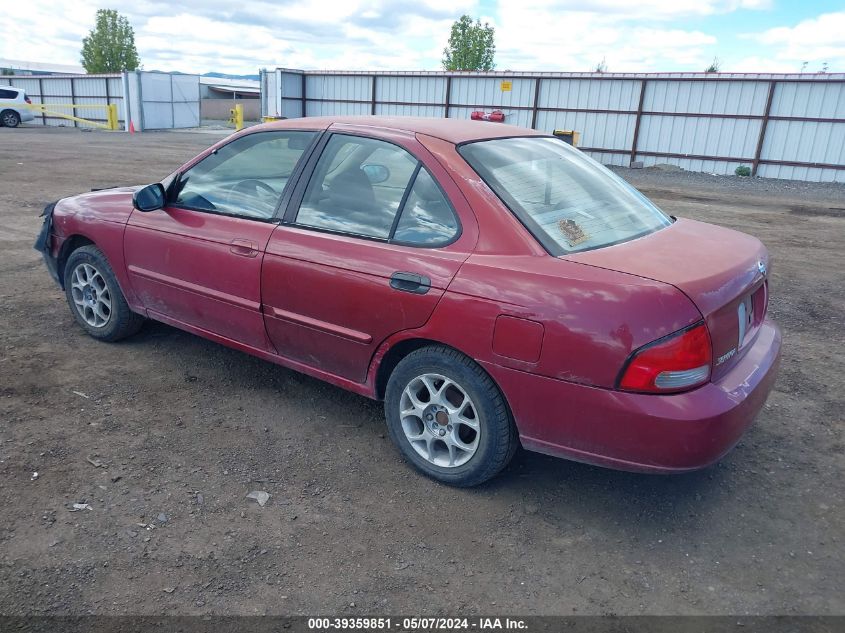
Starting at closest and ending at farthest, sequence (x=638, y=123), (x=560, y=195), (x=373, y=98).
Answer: (x=560, y=195) < (x=638, y=123) < (x=373, y=98)

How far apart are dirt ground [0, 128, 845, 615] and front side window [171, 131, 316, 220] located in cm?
113

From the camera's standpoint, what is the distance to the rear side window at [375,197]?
3.18m

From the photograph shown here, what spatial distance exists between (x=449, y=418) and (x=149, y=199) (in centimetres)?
235

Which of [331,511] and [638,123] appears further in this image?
[638,123]

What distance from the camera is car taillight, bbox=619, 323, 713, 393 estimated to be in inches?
102

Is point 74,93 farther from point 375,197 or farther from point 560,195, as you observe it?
point 560,195

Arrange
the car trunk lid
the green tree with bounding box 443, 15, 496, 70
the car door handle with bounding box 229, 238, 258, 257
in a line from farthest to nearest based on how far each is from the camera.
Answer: the green tree with bounding box 443, 15, 496, 70
the car door handle with bounding box 229, 238, 258, 257
the car trunk lid

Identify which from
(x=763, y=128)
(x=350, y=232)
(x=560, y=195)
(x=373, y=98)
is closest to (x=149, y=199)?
(x=350, y=232)

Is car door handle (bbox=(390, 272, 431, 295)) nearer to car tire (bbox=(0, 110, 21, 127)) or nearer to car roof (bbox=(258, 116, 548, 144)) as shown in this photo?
car roof (bbox=(258, 116, 548, 144))

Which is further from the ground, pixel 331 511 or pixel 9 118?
pixel 9 118

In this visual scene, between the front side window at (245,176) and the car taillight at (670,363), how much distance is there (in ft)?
6.87

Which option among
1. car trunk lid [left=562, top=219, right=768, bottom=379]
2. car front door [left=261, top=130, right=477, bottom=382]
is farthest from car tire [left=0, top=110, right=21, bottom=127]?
car trunk lid [left=562, top=219, right=768, bottom=379]

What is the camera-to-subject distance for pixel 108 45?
55156 millimetres

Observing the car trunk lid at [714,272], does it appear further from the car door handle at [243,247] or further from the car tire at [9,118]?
the car tire at [9,118]
